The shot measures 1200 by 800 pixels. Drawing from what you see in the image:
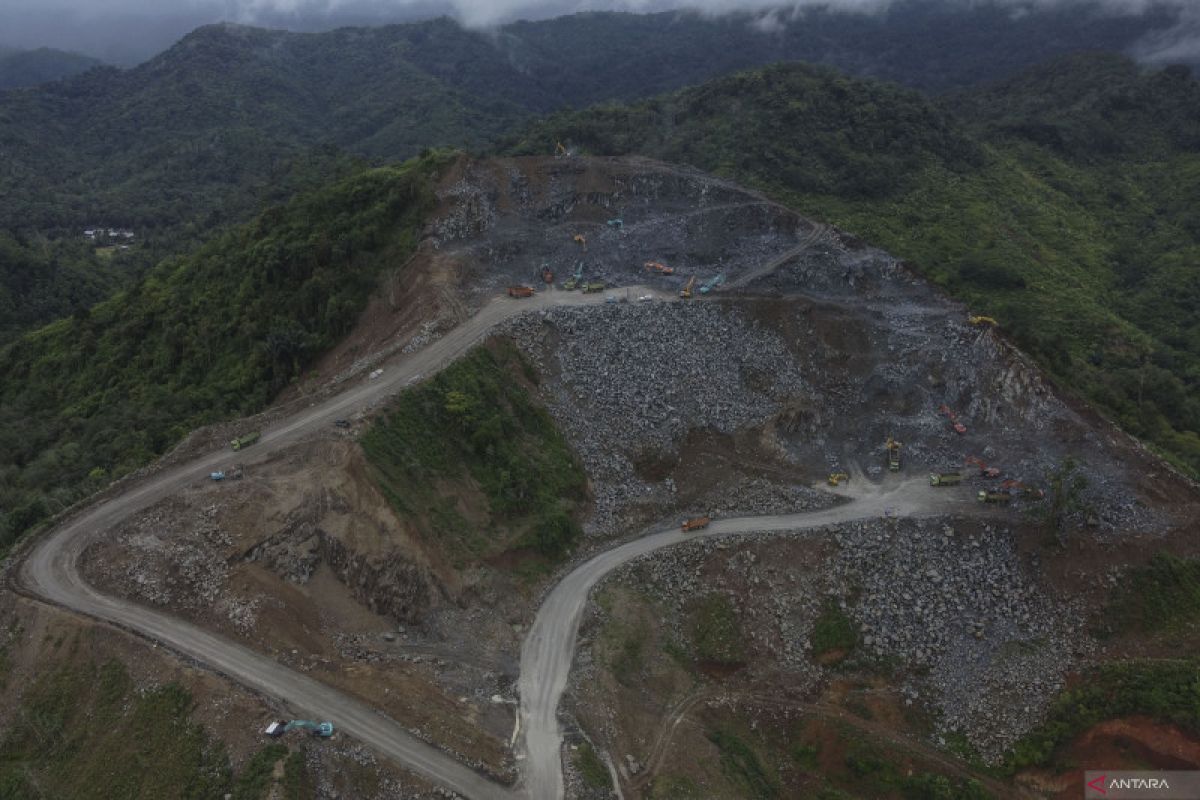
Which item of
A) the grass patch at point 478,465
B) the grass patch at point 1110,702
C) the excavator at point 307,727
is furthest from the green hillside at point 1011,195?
the excavator at point 307,727

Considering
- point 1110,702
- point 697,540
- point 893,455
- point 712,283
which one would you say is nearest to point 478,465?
point 697,540

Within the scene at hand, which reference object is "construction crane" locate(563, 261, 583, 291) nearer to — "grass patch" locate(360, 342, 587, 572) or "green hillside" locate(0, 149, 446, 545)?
"grass patch" locate(360, 342, 587, 572)

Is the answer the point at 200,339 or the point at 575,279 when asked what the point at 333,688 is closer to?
the point at 575,279

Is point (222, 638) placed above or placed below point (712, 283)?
below

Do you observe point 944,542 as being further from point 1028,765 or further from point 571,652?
point 571,652

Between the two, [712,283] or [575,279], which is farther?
[712,283]

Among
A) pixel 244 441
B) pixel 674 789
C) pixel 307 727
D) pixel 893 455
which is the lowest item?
pixel 674 789

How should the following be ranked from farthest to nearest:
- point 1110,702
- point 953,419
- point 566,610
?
point 953,419, point 566,610, point 1110,702

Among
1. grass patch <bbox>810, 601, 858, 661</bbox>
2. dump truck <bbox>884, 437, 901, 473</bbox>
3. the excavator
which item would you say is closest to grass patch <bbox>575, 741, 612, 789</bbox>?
the excavator

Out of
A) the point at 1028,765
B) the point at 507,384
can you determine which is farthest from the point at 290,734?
the point at 1028,765
